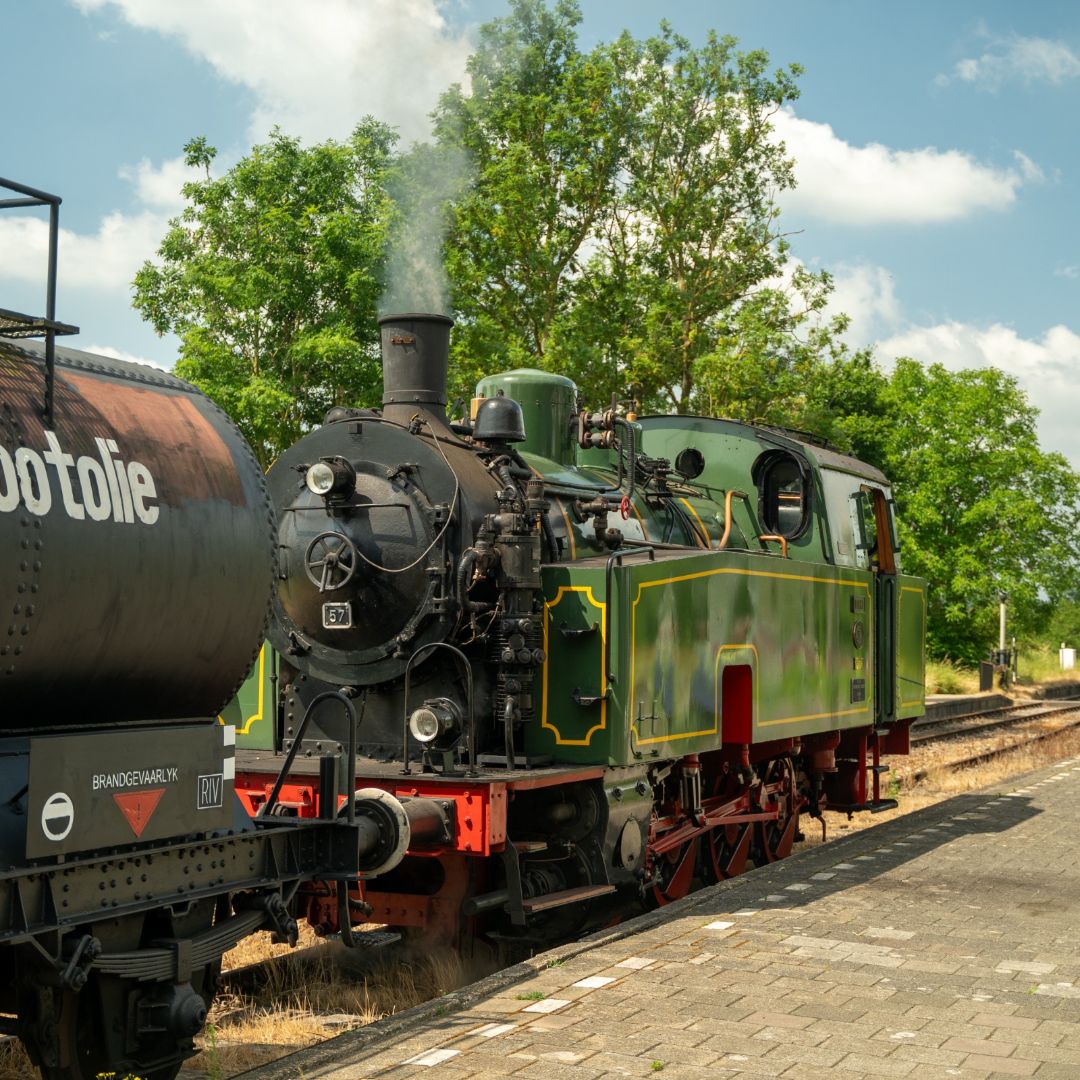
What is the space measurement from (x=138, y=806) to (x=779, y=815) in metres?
6.82

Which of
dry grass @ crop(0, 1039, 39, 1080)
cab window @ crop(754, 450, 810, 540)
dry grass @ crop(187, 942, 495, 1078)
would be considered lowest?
dry grass @ crop(187, 942, 495, 1078)

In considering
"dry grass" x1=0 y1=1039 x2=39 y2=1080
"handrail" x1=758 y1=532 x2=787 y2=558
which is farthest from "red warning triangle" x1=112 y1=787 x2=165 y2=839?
"handrail" x1=758 y1=532 x2=787 y2=558

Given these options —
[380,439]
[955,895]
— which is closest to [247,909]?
[380,439]

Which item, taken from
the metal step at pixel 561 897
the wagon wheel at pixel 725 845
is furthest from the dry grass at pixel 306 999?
the wagon wheel at pixel 725 845

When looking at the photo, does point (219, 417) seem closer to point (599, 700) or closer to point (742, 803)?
point (599, 700)

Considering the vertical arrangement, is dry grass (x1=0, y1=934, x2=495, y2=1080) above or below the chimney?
below

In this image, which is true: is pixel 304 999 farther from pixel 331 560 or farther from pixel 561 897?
pixel 331 560

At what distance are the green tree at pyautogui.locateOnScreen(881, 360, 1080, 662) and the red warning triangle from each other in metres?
31.7

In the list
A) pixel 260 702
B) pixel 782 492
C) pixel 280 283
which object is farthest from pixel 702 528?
pixel 280 283

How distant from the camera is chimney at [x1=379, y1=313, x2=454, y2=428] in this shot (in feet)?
25.6

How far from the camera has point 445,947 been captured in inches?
281

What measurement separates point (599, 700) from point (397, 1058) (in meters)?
2.78

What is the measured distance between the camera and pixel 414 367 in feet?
25.7

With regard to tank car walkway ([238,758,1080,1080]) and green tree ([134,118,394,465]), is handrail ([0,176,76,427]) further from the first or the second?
green tree ([134,118,394,465])
